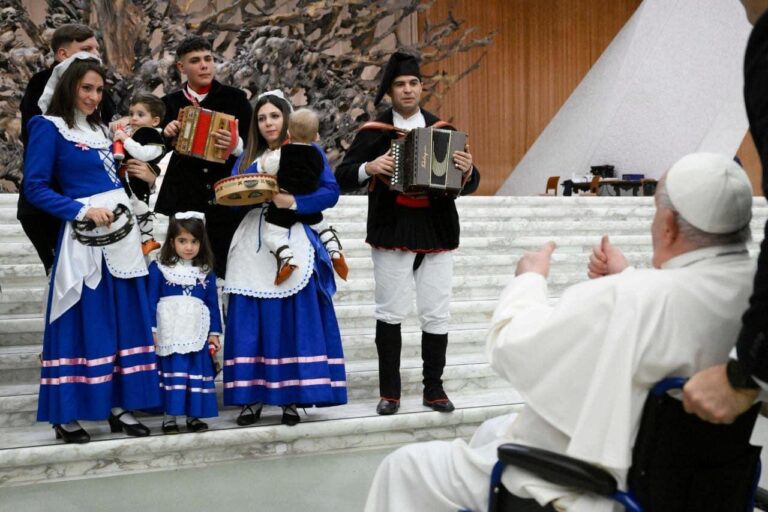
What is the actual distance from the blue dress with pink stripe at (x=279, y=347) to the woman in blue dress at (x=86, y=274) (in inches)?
14.6

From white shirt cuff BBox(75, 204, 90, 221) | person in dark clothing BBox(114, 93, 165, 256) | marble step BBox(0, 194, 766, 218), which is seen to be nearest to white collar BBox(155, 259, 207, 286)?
person in dark clothing BBox(114, 93, 165, 256)

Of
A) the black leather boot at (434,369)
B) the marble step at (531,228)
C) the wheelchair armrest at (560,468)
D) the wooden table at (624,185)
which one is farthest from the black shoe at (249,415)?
the wooden table at (624,185)

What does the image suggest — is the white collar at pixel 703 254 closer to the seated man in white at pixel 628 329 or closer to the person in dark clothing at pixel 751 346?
the seated man in white at pixel 628 329

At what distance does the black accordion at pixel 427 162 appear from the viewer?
3.75m

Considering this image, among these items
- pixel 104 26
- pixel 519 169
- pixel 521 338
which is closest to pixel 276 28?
pixel 104 26

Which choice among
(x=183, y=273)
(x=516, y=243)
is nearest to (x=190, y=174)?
(x=183, y=273)

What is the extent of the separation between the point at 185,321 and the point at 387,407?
3.44ft

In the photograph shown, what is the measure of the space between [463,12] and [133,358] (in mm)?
12753

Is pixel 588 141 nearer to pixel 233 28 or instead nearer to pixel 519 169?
pixel 519 169

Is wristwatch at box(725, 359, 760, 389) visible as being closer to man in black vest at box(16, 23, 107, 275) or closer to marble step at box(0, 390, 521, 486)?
marble step at box(0, 390, 521, 486)

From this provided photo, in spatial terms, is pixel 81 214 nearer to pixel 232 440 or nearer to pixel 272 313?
pixel 272 313

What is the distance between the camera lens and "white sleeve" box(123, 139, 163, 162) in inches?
137

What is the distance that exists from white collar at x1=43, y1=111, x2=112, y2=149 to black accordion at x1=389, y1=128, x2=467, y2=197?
126 centimetres

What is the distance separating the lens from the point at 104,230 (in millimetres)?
3445
